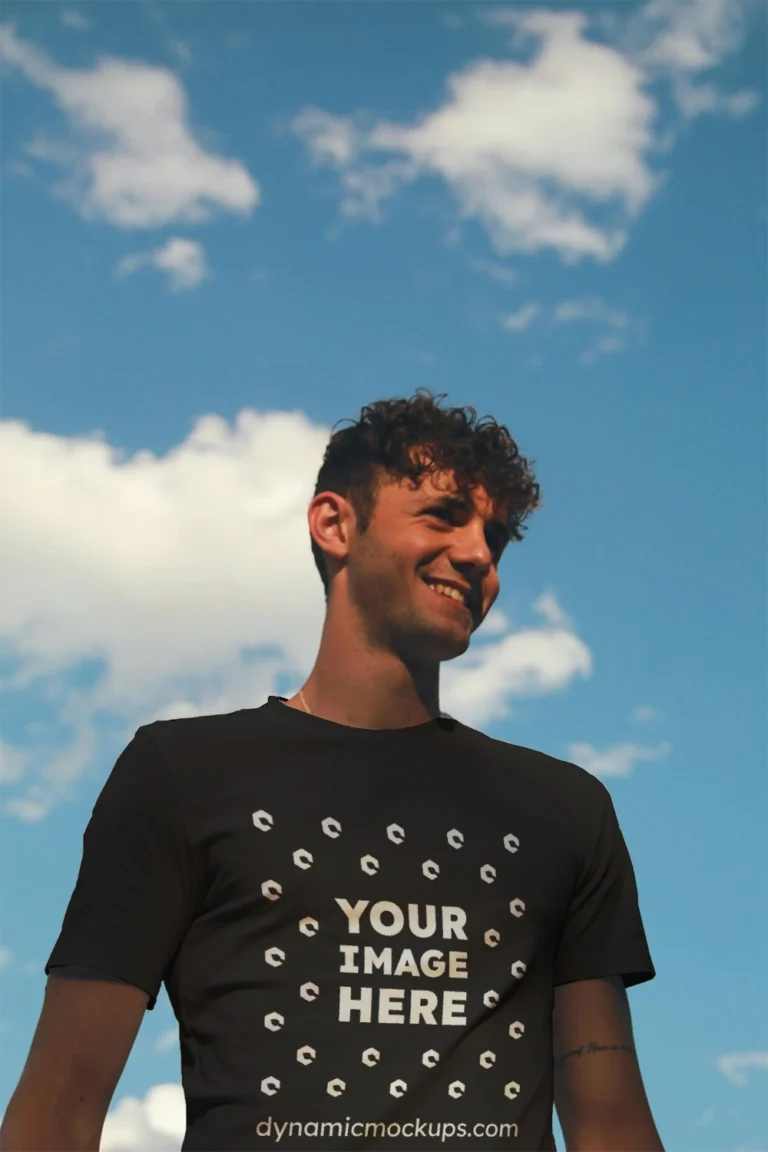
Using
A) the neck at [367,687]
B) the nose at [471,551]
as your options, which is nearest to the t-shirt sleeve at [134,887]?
the neck at [367,687]

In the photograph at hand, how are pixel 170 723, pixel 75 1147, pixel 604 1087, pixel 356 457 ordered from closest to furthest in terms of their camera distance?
pixel 75 1147, pixel 604 1087, pixel 170 723, pixel 356 457

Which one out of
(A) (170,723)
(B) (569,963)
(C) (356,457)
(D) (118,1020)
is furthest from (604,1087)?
(C) (356,457)

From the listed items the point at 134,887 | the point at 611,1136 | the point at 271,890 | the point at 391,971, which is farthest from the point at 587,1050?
the point at 134,887

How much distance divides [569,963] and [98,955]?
1.64m

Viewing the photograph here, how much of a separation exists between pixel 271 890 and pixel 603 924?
4.14ft

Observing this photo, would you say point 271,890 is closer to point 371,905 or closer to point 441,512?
point 371,905

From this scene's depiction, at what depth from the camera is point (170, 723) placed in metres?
4.91

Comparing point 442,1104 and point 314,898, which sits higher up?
point 314,898

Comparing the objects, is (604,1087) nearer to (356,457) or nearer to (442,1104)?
(442,1104)

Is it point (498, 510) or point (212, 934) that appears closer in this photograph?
point (212, 934)

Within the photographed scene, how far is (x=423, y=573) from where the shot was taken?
4941mm

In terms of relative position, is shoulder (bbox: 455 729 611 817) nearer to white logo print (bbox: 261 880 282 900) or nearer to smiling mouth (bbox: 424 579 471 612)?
smiling mouth (bbox: 424 579 471 612)

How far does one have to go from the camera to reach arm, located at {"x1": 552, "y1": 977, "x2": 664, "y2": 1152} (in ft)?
15.0

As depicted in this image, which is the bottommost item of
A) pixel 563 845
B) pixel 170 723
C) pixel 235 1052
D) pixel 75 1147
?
pixel 75 1147
